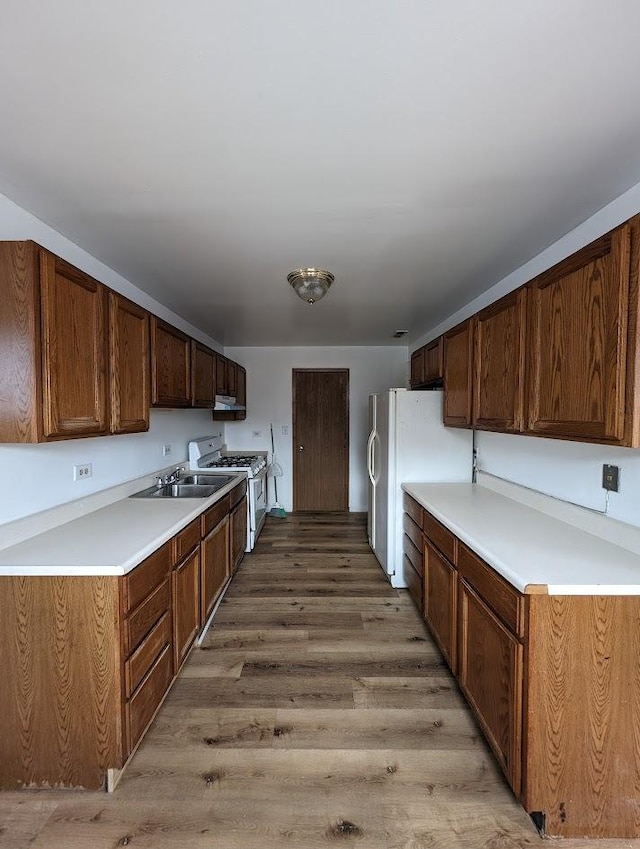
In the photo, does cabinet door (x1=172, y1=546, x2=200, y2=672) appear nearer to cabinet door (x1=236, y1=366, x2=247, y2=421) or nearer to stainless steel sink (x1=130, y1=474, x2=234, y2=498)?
stainless steel sink (x1=130, y1=474, x2=234, y2=498)

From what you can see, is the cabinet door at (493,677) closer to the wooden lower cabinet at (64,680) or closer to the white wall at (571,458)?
the white wall at (571,458)

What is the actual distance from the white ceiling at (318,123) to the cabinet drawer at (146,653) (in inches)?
74.4

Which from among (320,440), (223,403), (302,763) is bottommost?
(302,763)

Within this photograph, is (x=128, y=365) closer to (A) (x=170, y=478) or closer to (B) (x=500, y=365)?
(A) (x=170, y=478)

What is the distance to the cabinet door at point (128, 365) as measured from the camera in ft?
6.32

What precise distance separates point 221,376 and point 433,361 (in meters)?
2.04

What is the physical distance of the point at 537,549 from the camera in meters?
1.62

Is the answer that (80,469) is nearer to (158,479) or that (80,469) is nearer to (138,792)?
(158,479)

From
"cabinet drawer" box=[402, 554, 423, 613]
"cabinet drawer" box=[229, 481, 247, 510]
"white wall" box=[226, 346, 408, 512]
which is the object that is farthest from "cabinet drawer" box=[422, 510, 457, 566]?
"white wall" box=[226, 346, 408, 512]

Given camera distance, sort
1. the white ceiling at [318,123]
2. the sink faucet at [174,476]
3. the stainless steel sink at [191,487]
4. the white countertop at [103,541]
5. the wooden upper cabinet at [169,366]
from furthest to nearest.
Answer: the sink faucet at [174,476]
the stainless steel sink at [191,487]
the wooden upper cabinet at [169,366]
the white countertop at [103,541]
the white ceiling at [318,123]

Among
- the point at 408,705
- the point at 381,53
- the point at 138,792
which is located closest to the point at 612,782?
the point at 408,705

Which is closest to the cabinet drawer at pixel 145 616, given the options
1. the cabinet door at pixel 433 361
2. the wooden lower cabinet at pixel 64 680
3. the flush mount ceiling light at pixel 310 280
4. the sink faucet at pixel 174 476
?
the wooden lower cabinet at pixel 64 680

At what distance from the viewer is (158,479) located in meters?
3.06

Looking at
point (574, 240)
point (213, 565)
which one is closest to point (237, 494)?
point (213, 565)
